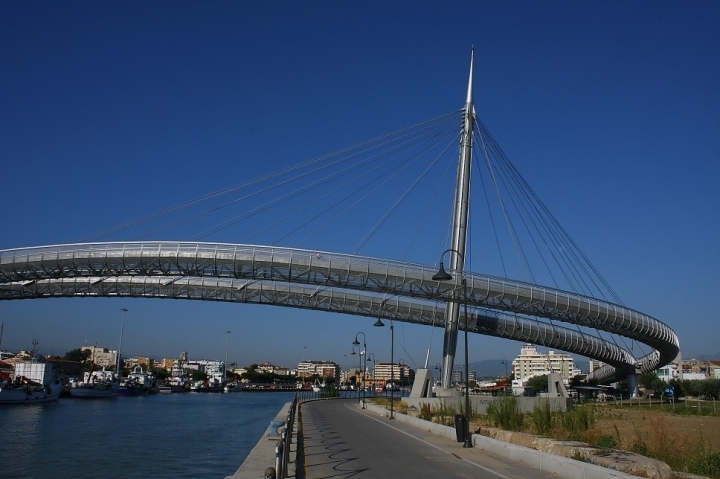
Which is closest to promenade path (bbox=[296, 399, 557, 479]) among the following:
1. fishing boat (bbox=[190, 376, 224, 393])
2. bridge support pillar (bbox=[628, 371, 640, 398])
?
bridge support pillar (bbox=[628, 371, 640, 398])

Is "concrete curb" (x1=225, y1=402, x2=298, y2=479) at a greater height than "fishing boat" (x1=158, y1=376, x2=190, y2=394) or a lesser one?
greater

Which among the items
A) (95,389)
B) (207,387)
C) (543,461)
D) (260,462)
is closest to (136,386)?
(95,389)

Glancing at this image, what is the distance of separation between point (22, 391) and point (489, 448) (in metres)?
70.7

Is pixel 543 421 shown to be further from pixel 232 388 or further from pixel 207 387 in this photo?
pixel 232 388

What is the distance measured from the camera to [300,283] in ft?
155

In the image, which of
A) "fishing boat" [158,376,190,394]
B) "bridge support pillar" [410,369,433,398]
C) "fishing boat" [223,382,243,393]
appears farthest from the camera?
"fishing boat" [223,382,243,393]

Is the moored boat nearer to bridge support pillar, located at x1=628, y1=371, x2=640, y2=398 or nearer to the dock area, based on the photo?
bridge support pillar, located at x1=628, y1=371, x2=640, y2=398

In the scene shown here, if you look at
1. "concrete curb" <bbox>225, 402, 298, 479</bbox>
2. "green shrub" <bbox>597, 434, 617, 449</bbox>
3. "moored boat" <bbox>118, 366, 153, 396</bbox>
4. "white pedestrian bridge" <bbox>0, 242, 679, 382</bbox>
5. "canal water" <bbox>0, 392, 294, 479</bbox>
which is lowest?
"moored boat" <bbox>118, 366, 153, 396</bbox>

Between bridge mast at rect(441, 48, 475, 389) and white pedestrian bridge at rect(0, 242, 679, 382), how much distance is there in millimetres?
1554

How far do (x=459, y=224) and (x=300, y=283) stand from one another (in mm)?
12241

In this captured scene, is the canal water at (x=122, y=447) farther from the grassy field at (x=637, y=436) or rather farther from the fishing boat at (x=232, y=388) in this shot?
A: the fishing boat at (x=232, y=388)

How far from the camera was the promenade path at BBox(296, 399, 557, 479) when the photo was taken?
14633 millimetres

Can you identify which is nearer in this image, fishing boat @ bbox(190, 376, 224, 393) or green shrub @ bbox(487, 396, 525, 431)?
green shrub @ bbox(487, 396, 525, 431)

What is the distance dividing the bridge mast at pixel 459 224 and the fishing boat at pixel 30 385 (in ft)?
173
